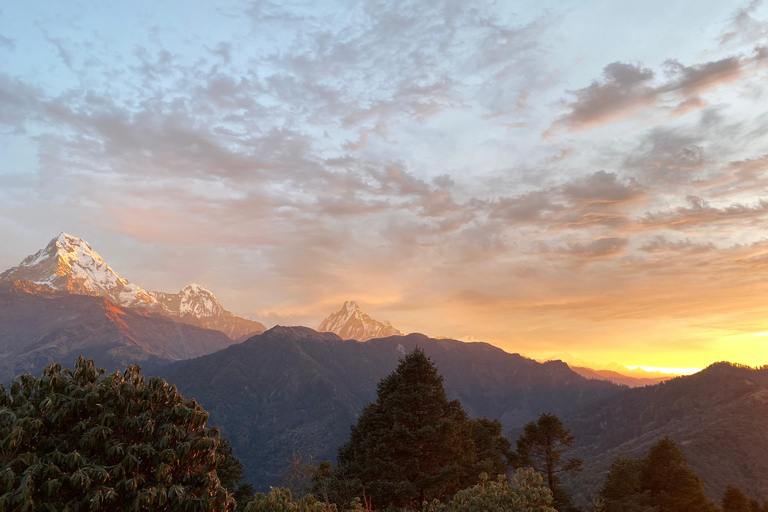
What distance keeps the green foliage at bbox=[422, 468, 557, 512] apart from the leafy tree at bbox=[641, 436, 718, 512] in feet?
160

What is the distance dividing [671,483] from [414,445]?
38795 mm

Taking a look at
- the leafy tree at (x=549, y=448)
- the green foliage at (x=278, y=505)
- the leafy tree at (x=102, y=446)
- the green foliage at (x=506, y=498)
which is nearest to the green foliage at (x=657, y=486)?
the leafy tree at (x=549, y=448)

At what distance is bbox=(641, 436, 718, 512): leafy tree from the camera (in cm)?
5347

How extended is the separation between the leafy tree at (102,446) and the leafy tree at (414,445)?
22.6 metres

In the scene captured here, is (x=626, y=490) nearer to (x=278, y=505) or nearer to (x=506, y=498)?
(x=506, y=498)

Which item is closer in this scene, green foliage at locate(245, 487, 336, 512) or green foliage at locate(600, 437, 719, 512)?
green foliage at locate(245, 487, 336, 512)

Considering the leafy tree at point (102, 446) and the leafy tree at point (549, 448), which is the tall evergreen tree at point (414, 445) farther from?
the leafy tree at point (549, 448)

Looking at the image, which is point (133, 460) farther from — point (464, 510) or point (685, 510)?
point (685, 510)

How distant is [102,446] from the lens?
16.2 m

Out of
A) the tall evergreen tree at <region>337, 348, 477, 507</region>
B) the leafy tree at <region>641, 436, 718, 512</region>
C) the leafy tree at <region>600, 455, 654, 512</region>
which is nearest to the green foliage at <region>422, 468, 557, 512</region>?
the tall evergreen tree at <region>337, 348, 477, 507</region>

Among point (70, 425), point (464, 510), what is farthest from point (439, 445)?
point (70, 425)

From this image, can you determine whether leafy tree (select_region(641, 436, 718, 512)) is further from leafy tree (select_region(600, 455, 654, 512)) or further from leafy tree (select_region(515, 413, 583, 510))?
leafy tree (select_region(515, 413, 583, 510))

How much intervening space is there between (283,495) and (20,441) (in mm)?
9262

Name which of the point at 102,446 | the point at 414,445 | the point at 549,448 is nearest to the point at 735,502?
the point at 549,448
